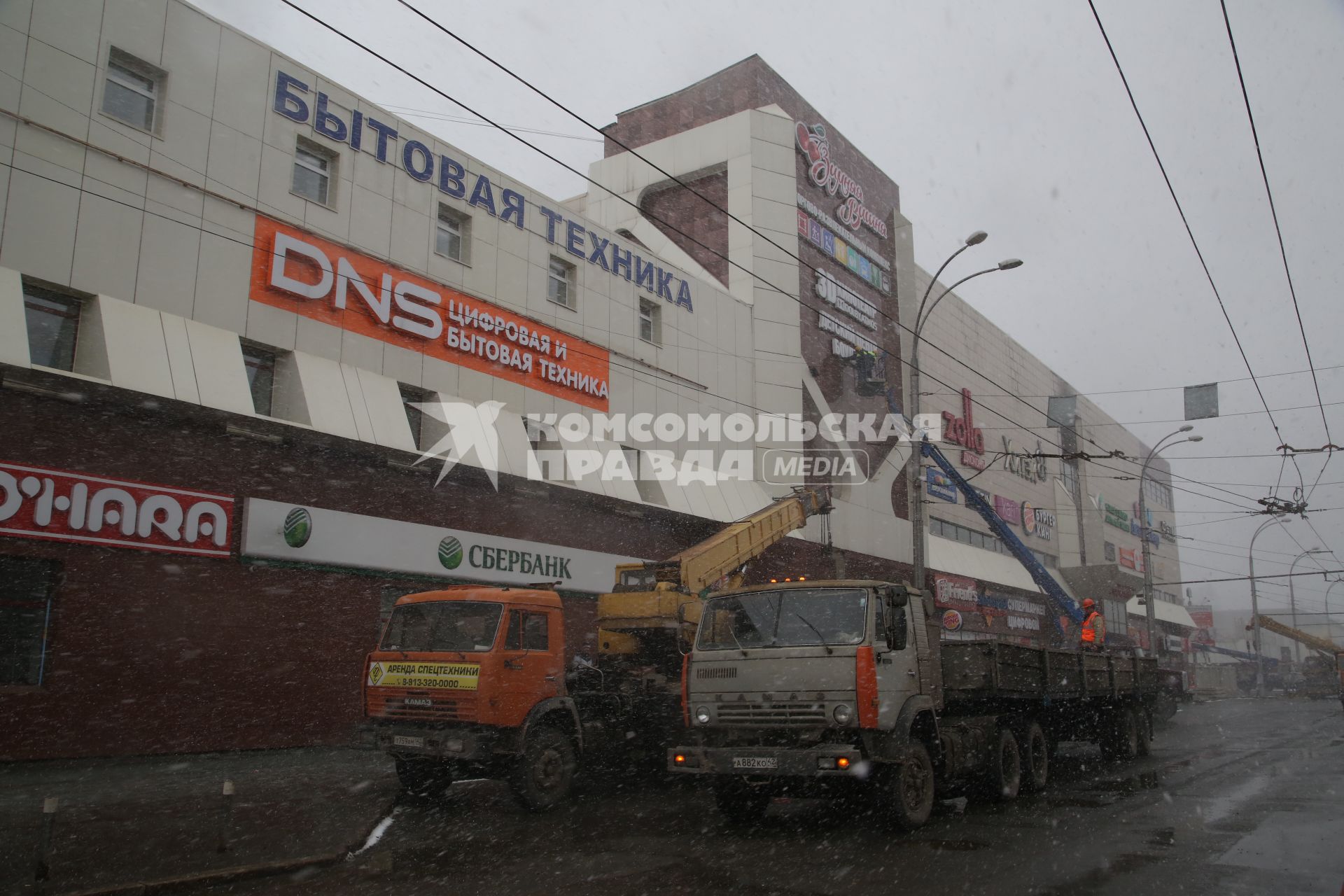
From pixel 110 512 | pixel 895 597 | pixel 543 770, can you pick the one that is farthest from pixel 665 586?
pixel 110 512

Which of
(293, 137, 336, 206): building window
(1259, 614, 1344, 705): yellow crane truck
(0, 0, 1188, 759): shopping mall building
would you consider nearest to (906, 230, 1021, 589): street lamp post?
(0, 0, 1188, 759): shopping mall building

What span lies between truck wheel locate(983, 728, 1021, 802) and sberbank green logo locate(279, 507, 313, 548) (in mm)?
10479

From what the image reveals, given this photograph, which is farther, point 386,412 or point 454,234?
point 454,234

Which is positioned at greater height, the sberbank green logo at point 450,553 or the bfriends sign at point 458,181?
the bfriends sign at point 458,181

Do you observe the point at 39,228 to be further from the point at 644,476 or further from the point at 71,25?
the point at 644,476

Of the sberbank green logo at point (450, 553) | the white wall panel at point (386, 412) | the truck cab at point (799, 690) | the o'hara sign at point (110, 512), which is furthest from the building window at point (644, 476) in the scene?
the truck cab at point (799, 690)

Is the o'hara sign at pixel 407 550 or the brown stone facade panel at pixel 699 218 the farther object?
the brown stone facade panel at pixel 699 218

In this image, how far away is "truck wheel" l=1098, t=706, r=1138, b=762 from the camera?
51.4 ft

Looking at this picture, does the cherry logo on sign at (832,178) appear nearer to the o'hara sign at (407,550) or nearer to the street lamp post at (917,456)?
the street lamp post at (917,456)

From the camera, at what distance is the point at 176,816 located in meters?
8.98

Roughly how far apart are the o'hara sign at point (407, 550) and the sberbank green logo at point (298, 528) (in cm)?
1

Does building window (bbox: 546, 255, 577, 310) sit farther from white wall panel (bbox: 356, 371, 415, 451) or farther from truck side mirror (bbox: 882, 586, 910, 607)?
truck side mirror (bbox: 882, 586, 910, 607)

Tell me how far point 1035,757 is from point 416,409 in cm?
1176

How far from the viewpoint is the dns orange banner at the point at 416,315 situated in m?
15.4
